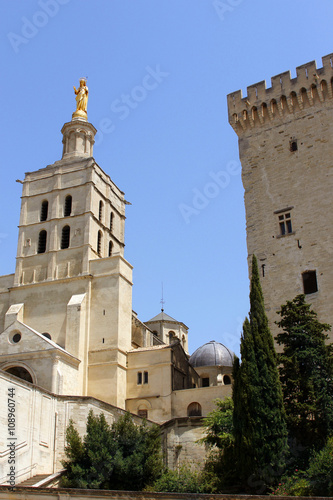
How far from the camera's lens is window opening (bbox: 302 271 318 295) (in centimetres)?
→ 2552

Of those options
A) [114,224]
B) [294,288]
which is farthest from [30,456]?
[114,224]

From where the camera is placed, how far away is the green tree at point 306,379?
61.9 ft

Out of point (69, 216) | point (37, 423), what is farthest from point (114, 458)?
point (69, 216)

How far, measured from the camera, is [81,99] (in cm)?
4372

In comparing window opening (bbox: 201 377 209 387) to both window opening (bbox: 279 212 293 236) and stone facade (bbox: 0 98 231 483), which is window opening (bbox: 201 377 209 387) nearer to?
stone facade (bbox: 0 98 231 483)

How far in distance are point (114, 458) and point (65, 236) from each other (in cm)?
2022

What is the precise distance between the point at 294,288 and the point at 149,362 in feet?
35.2

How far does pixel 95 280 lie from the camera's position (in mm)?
34969

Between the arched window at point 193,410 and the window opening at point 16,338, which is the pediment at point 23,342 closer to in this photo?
the window opening at point 16,338

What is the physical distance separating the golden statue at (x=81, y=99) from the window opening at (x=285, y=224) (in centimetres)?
2151

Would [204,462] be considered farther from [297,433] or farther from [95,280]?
[95,280]

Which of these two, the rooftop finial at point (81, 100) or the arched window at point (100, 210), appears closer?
the arched window at point (100, 210)

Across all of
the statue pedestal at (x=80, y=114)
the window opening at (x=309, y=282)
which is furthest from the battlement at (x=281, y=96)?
the statue pedestal at (x=80, y=114)

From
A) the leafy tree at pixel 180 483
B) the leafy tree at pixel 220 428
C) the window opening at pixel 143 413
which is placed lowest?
the leafy tree at pixel 180 483
